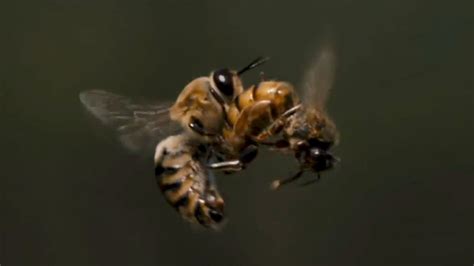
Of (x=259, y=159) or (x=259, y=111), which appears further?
(x=259, y=159)

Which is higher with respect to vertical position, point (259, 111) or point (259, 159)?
point (259, 159)

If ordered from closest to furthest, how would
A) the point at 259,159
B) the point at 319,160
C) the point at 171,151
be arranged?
the point at 319,160
the point at 171,151
the point at 259,159

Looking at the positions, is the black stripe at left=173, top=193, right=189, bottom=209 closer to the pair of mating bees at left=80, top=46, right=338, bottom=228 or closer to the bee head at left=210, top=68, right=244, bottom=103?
the pair of mating bees at left=80, top=46, right=338, bottom=228

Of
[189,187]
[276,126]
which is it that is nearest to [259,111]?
[276,126]

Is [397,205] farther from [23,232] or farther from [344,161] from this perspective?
[23,232]

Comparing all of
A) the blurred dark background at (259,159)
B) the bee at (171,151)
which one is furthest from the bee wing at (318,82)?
the blurred dark background at (259,159)

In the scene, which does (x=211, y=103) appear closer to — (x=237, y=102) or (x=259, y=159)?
(x=237, y=102)

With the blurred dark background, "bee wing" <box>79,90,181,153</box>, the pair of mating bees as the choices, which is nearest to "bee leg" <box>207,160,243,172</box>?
the pair of mating bees
